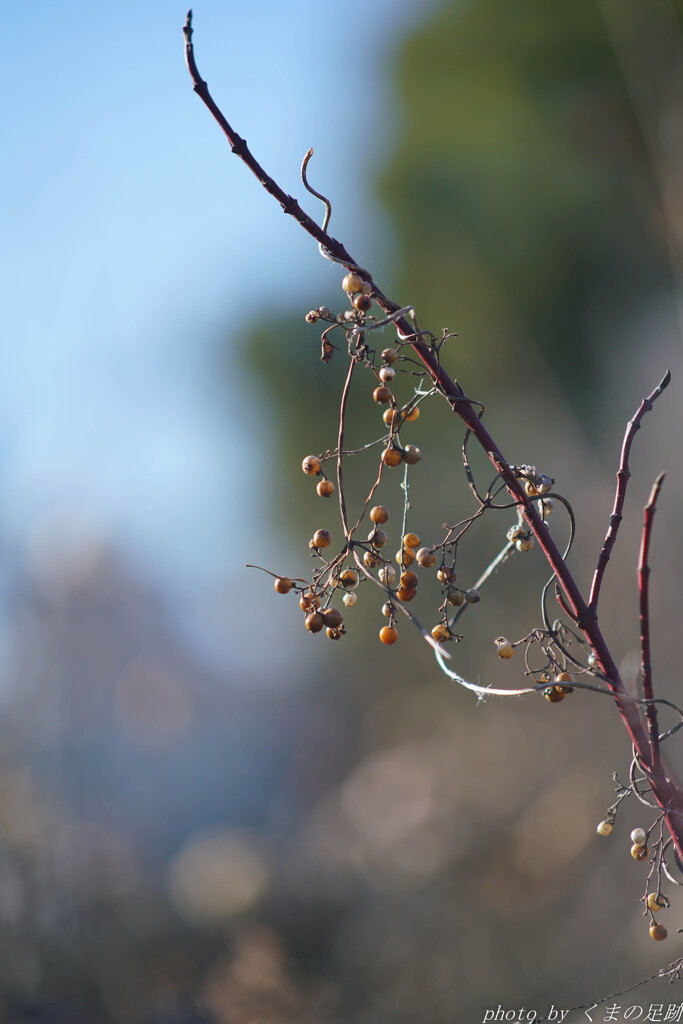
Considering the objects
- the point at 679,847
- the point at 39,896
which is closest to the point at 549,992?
the point at 39,896

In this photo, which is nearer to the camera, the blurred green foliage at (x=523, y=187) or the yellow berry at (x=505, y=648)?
the yellow berry at (x=505, y=648)

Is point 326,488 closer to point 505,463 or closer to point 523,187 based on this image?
point 505,463

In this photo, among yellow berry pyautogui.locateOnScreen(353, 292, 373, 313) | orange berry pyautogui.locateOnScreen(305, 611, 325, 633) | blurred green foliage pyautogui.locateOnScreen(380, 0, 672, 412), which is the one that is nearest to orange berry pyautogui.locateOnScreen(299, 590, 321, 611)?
orange berry pyautogui.locateOnScreen(305, 611, 325, 633)

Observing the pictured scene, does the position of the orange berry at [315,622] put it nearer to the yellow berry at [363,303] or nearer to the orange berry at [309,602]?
the orange berry at [309,602]

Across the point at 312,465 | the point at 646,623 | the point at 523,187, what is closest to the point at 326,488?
the point at 312,465

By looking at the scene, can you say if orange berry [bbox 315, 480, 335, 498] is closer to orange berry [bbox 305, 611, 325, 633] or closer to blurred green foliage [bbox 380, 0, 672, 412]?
orange berry [bbox 305, 611, 325, 633]

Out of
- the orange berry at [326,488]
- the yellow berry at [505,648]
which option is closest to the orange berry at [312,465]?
the orange berry at [326,488]

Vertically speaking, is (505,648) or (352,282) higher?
(352,282)

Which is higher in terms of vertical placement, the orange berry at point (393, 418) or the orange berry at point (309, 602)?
the orange berry at point (393, 418)
